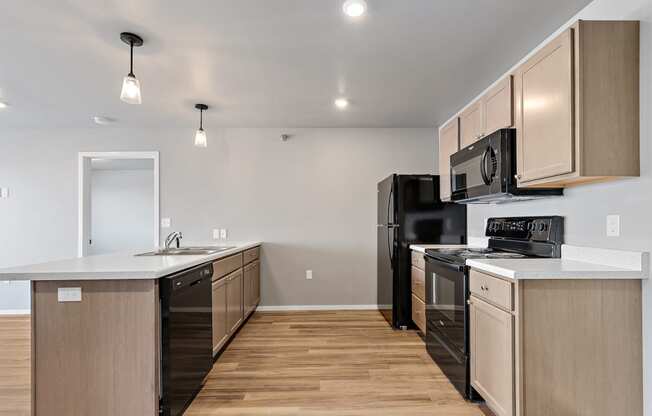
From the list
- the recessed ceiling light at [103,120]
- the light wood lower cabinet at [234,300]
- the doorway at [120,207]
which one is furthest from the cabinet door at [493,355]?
the doorway at [120,207]

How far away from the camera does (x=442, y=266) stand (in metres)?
2.57

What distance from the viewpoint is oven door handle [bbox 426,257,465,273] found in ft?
7.62

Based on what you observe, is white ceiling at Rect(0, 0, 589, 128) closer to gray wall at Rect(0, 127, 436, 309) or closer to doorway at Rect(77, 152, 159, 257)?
gray wall at Rect(0, 127, 436, 309)

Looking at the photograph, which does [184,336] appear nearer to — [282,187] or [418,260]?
[418,260]

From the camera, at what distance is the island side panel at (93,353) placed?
5.64 feet

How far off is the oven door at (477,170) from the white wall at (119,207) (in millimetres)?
6950

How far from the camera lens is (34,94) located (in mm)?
3291

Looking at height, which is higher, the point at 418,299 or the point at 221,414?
the point at 418,299

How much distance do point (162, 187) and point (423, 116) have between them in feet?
10.8

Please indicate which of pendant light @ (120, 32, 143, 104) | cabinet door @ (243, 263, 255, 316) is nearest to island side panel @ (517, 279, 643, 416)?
pendant light @ (120, 32, 143, 104)

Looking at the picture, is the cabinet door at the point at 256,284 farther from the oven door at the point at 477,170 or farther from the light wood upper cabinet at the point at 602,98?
the light wood upper cabinet at the point at 602,98

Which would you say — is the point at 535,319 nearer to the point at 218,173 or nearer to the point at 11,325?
the point at 218,173

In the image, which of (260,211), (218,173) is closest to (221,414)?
(260,211)

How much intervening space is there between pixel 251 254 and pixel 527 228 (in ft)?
8.98
